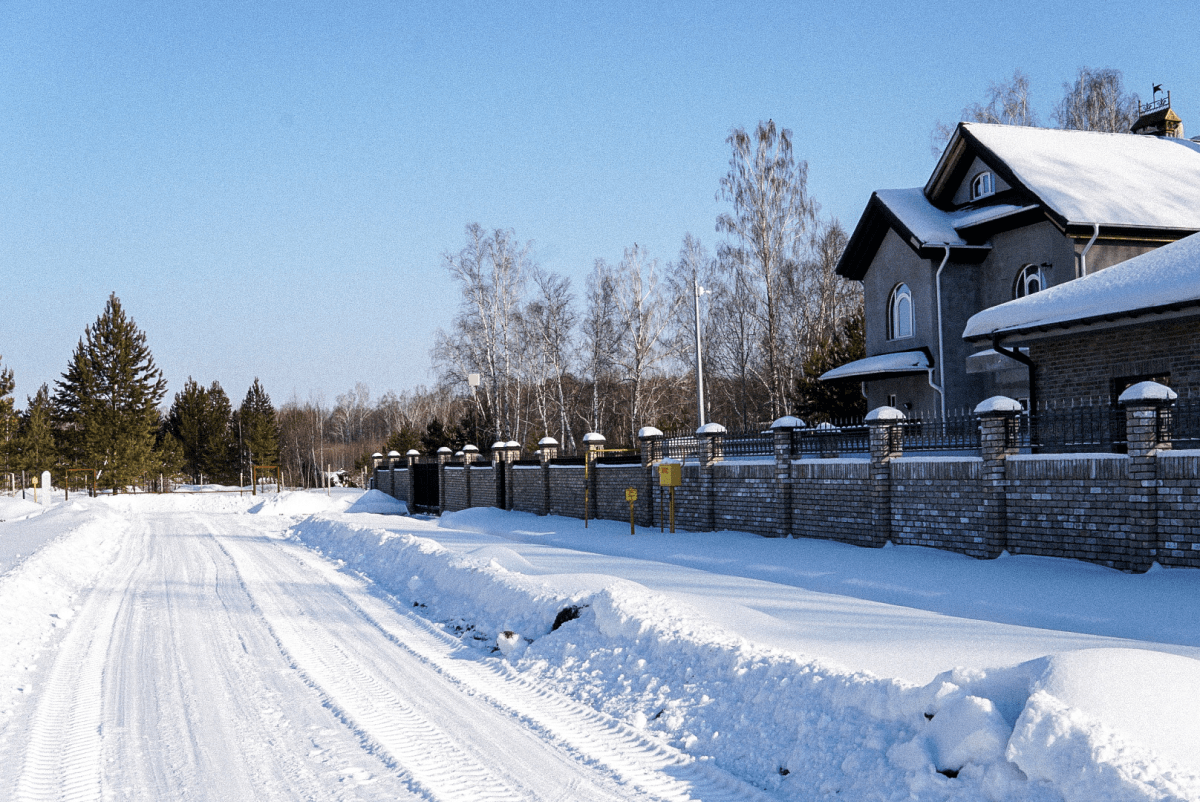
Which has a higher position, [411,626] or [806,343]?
[806,343]

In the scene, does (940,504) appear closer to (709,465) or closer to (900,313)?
(709,465)

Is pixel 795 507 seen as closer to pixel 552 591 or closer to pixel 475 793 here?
pixel 552 591

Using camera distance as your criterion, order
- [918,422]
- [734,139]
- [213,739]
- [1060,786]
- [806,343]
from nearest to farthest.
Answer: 1. [1060,786]
2. [213,739]
3. [918,422]
4. [734,139]
5. [806,343]

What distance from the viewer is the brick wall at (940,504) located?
12.0 metres

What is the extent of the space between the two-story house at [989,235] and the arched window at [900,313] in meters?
0.03

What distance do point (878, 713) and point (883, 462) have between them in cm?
894

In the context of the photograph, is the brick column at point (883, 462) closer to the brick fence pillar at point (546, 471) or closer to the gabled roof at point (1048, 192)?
the gabled roof at point (1048, 192)

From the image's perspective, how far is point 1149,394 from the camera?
1004 cm

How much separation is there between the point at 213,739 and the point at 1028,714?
Result: 198 inches

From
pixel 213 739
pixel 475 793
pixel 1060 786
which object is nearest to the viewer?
pixel 1060 786

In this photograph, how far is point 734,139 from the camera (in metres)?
36.1

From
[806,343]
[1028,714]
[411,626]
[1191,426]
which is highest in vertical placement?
[806,343]

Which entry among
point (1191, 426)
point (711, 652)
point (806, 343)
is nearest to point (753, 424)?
point (806, 343)

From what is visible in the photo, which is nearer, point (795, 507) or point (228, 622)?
point (228, 622)
